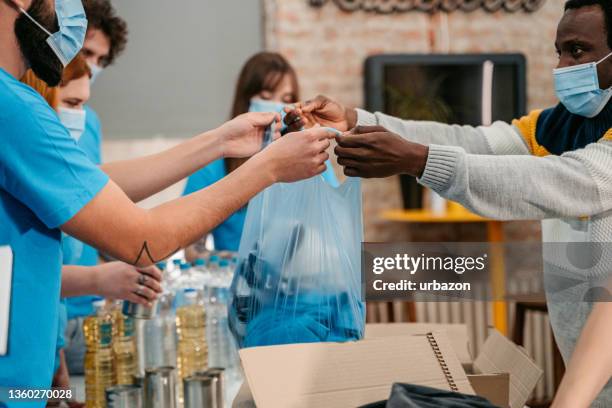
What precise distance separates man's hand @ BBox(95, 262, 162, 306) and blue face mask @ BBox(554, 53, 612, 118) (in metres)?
0.89

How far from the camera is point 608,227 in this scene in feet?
4.10

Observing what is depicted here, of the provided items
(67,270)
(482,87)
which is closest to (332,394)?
(67,270)

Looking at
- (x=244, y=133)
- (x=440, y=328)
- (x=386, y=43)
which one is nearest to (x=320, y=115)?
(x=244, y=133)

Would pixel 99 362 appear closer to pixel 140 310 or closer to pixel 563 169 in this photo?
pixel 140 310

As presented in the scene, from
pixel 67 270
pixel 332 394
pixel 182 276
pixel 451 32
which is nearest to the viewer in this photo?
pixel 332 394

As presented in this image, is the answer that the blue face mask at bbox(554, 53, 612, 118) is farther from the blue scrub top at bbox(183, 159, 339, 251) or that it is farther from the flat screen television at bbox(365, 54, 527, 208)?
the flat screen television at bbox(365, 54, 527, 208)

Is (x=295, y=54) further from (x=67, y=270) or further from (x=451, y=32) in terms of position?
(x=67, y=270)

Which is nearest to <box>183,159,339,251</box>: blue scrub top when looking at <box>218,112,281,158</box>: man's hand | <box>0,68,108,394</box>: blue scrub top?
<box>218,112,281,158</box>: man's hand

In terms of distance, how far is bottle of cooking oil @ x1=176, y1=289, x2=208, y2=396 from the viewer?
1.58 meters

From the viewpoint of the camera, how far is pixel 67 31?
1158mm

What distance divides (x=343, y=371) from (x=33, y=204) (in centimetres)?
52

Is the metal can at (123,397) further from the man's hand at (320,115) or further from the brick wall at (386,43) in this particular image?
the brick wall at (386,43)

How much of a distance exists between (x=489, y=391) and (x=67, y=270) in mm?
938

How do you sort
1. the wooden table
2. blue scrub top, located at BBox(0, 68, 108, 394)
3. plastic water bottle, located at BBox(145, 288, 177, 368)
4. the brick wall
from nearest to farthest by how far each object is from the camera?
blue scrub top, located at BBox(0, 68, 108, 394)
plastic water bottle, located at BBox(145, 288, 177, 368)
the wooden table
the brick wall
